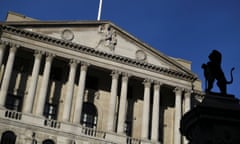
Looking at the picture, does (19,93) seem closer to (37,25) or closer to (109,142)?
(37,25)

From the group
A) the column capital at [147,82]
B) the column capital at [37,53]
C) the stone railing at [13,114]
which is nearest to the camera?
the stone railing at [13,114]

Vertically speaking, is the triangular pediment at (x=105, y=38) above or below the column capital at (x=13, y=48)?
above

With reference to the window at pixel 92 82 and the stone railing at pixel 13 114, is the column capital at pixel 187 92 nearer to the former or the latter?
the window at pixel 92 82

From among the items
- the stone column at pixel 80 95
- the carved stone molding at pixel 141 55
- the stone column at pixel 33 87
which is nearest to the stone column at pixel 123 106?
the carved stone molding at pixel 141 55

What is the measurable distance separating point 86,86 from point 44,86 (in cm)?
535

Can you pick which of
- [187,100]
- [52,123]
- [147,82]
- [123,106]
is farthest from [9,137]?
[187,100]

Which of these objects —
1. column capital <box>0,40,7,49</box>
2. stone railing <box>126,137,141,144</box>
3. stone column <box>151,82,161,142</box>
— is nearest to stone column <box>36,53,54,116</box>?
column capital <box>0,40,7,49</box>

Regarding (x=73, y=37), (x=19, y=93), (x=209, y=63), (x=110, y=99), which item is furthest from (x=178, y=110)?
(x=209, y=63)

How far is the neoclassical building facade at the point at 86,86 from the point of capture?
1220 inches

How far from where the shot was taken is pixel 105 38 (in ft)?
119

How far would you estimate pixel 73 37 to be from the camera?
35219 mm

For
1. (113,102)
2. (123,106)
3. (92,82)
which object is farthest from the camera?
(92,82)

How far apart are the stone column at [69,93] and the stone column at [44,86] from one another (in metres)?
1.82

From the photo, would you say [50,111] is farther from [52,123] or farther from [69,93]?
[69,93]
